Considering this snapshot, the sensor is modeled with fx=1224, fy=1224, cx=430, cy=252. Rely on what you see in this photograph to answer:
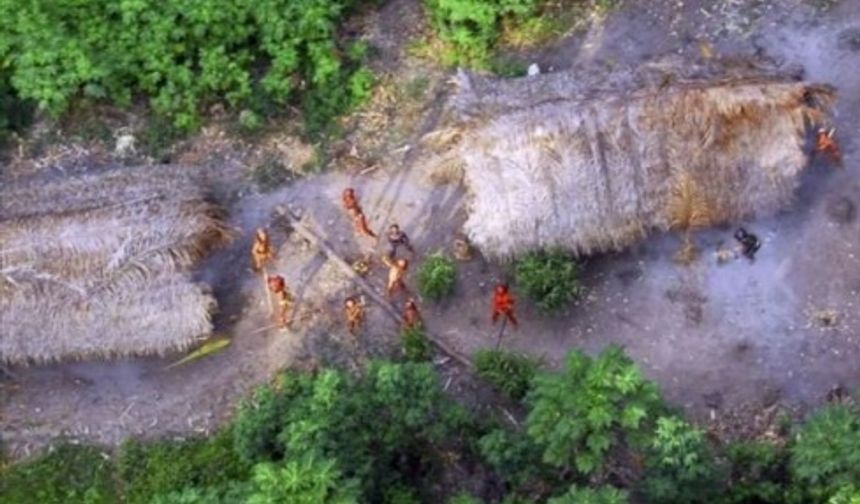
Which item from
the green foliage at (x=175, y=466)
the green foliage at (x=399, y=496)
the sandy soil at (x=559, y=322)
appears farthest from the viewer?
the sandy soil at (x=559, y=322)

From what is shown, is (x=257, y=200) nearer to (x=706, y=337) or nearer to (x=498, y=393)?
(x=498, y=393)

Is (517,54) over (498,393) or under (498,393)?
over

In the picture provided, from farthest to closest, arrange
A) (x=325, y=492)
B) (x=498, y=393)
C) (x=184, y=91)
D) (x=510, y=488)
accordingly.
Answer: (x=184, y=91) → (x=498, y=393) → (x=510, y=488) → (x=325, y=492)

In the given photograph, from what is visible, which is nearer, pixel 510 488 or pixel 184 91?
pixel 510 488

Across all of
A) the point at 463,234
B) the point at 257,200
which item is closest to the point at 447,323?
the point at 463,234

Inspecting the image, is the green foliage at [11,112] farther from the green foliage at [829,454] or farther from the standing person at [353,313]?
the green foliage at [829,454]

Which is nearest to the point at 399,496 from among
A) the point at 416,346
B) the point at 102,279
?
the point at 416,346

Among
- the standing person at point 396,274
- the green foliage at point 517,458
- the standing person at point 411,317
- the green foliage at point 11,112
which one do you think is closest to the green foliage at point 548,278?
the standing person at point 411,317
